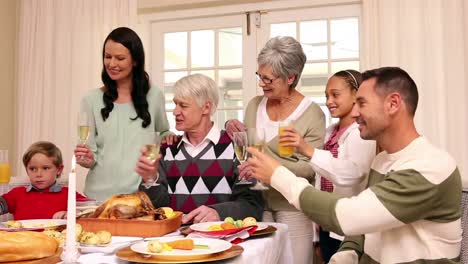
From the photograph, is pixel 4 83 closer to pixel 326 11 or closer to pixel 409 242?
pixel 326 11

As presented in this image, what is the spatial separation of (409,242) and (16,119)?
4.03 meters

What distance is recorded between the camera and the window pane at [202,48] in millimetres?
4234

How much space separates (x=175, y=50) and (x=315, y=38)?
1290 mm

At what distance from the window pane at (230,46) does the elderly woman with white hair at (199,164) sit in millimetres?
1991

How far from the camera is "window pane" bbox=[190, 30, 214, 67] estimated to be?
13.9ft

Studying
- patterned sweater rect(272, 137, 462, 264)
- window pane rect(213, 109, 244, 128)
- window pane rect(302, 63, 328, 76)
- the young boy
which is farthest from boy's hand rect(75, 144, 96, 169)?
window pane rect(302, 63, 328, 76)

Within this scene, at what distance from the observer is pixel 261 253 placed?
1402 millimetres

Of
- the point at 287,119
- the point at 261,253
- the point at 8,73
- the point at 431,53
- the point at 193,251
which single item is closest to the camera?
the point at 193,251

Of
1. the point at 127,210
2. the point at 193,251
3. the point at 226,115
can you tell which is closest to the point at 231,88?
the point at 226,115

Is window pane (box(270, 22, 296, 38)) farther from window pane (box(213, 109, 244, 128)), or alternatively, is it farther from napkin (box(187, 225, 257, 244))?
napkin (box(187, 225, 257, 244))

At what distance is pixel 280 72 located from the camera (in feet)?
7.53

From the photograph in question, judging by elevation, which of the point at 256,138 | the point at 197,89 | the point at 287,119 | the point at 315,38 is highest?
the point at 315,38

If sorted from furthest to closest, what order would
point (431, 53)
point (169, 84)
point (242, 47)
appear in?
point (169, 84) < point (242, 47) < point (431, 53)

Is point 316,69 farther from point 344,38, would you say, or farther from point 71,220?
point 71,220
